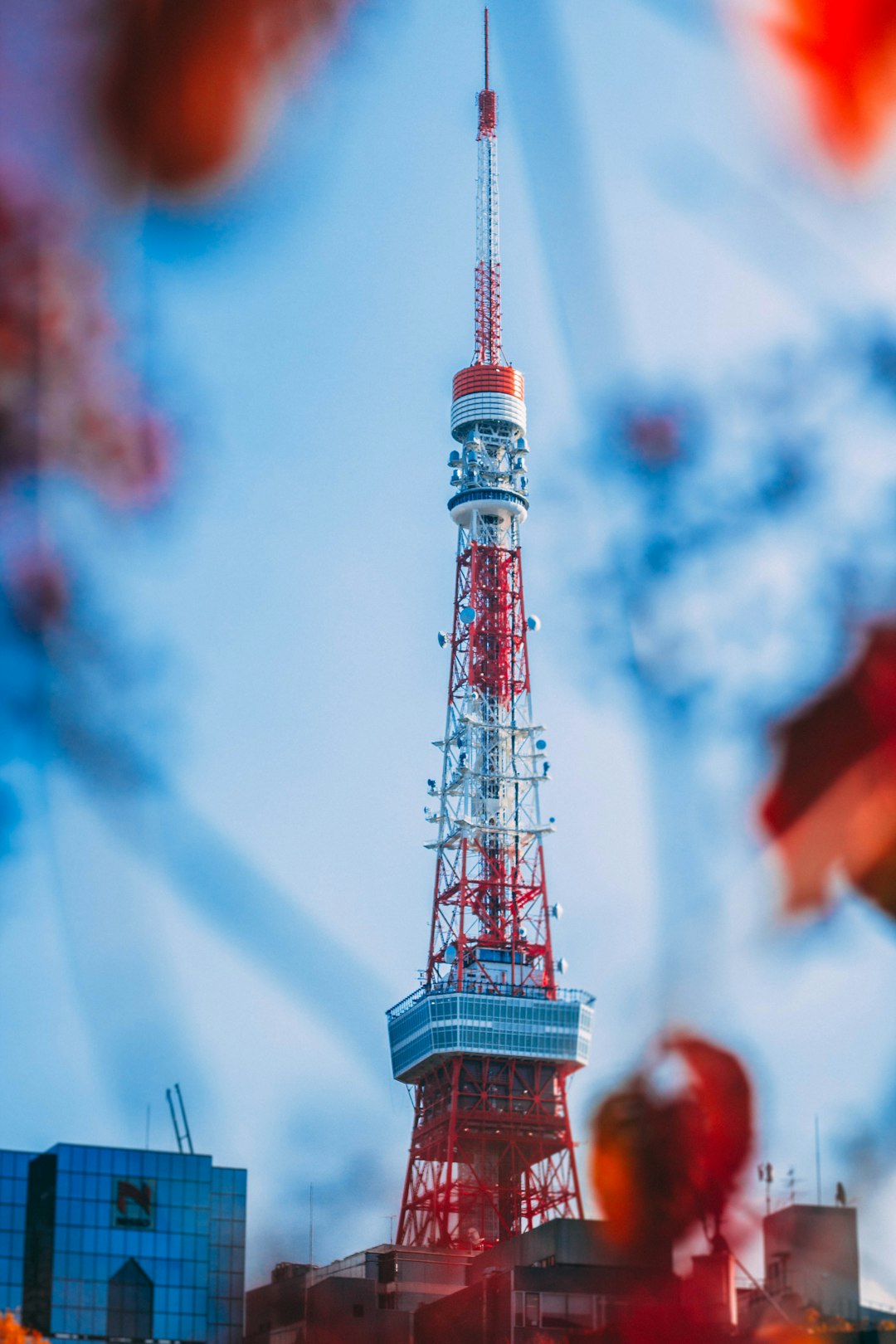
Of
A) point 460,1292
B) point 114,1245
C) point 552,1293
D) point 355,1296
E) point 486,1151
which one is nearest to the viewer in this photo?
point 552,1293

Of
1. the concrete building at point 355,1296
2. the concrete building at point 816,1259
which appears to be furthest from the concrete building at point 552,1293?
the concrete building at point 355,1296

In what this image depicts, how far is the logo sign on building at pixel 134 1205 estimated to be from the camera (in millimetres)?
115875

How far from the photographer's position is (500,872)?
519ft

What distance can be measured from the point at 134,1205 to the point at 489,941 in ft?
146

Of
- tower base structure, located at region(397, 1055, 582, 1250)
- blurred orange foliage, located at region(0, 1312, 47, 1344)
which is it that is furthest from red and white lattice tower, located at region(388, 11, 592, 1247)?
blurred orange foliage, located at region(0, 1312, 47, 1344)

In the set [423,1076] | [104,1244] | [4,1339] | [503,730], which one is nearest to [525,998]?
[423,1076]

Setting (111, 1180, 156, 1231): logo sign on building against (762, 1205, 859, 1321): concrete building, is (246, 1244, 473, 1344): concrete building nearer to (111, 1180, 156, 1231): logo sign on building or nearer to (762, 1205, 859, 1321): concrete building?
(111, 1180, 156, 1231): logo sign on building

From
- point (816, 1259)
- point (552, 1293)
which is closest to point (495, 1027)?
point (552, 1293)

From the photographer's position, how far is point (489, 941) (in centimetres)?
15538

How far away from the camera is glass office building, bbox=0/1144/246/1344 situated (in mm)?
113000

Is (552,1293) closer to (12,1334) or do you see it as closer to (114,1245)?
(12,1334)

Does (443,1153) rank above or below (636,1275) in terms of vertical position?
above

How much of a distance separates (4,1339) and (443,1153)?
66404mm

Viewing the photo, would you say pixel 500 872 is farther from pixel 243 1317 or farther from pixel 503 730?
pixel 243 1317
